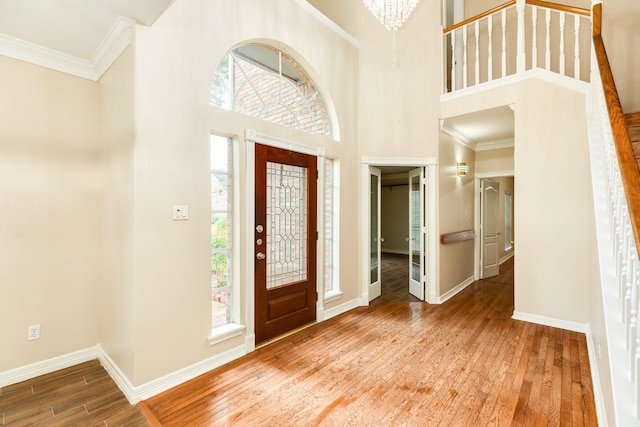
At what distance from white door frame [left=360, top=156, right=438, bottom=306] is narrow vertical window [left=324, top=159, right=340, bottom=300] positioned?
48 centimetres

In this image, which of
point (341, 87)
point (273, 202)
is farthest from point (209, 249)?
point (341, 87)

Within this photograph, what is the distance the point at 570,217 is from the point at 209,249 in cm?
394

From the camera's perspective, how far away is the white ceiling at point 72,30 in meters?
2.00

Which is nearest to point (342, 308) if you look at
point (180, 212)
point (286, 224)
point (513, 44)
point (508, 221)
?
point (286, 224)

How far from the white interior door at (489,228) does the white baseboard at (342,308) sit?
3.10 meters

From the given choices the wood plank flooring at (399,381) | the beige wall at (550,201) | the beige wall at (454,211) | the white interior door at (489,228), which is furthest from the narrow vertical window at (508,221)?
the wood plank flooring at (399,381)

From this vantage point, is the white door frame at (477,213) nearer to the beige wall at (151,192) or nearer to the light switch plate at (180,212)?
the beige wall at (151,192)

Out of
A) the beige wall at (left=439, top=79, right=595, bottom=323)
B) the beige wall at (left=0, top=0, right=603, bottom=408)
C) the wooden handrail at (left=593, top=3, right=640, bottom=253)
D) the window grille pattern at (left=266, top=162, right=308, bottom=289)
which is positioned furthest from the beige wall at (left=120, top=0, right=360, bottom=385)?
the beige wall at (left=439, top=79, right=595, bottom=323)

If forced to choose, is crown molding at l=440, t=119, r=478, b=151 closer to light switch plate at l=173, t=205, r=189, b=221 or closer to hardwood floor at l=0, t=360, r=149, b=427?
light switch plate at l=173, t=205, r=189, b=221

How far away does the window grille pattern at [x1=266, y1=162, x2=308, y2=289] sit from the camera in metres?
3.18

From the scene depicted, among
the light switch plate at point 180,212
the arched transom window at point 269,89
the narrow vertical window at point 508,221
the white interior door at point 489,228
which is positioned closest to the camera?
the light switch plate at point 180,212

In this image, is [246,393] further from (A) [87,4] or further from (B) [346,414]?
(A) [87,4]

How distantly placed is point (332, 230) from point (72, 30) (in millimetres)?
3132

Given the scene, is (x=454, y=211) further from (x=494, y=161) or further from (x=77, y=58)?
(x=77, y=58)
